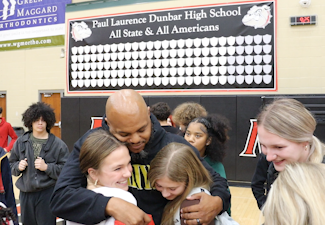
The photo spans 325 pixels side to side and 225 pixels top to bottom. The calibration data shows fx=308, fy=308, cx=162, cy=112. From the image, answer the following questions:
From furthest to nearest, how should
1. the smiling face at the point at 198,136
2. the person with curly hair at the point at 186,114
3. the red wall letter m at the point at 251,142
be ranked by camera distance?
1. the red wall letter m at the point at 251,142
2. the person with curly hair at the point at 186,114
3. the smiling face at the point at 198,136

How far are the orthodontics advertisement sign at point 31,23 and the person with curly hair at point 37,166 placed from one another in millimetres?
6651

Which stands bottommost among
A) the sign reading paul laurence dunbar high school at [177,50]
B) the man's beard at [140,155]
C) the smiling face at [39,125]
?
the man's beard at [140,155]

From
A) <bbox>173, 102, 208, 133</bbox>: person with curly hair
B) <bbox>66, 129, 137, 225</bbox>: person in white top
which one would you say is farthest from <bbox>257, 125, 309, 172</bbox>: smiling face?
<bbox>173, 102, 208, 133</bbox>: person with curly hair

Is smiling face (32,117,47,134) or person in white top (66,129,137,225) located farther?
smiling face (32,117,47,134)

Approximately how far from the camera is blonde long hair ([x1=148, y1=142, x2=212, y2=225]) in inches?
61.0

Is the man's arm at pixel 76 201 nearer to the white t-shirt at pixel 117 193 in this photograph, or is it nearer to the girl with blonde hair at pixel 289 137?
the white t-shirt at pixel 117 193

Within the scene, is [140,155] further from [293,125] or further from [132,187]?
[293,125]

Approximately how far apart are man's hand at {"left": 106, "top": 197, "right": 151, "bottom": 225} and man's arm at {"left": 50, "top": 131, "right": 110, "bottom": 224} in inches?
1.2

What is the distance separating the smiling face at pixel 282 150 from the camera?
1.57 m

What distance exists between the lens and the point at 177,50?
6855 mm

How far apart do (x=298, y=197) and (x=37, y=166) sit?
2.82 meters

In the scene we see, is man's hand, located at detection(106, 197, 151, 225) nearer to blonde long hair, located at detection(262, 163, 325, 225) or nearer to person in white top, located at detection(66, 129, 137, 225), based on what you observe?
person in white top, located at detection(66, 129, 137, 225)

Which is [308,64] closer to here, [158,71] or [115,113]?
[158,71]

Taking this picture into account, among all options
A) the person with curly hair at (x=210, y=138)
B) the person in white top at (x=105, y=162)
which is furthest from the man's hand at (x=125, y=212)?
the person with curly hair at (x=210, y=138)
